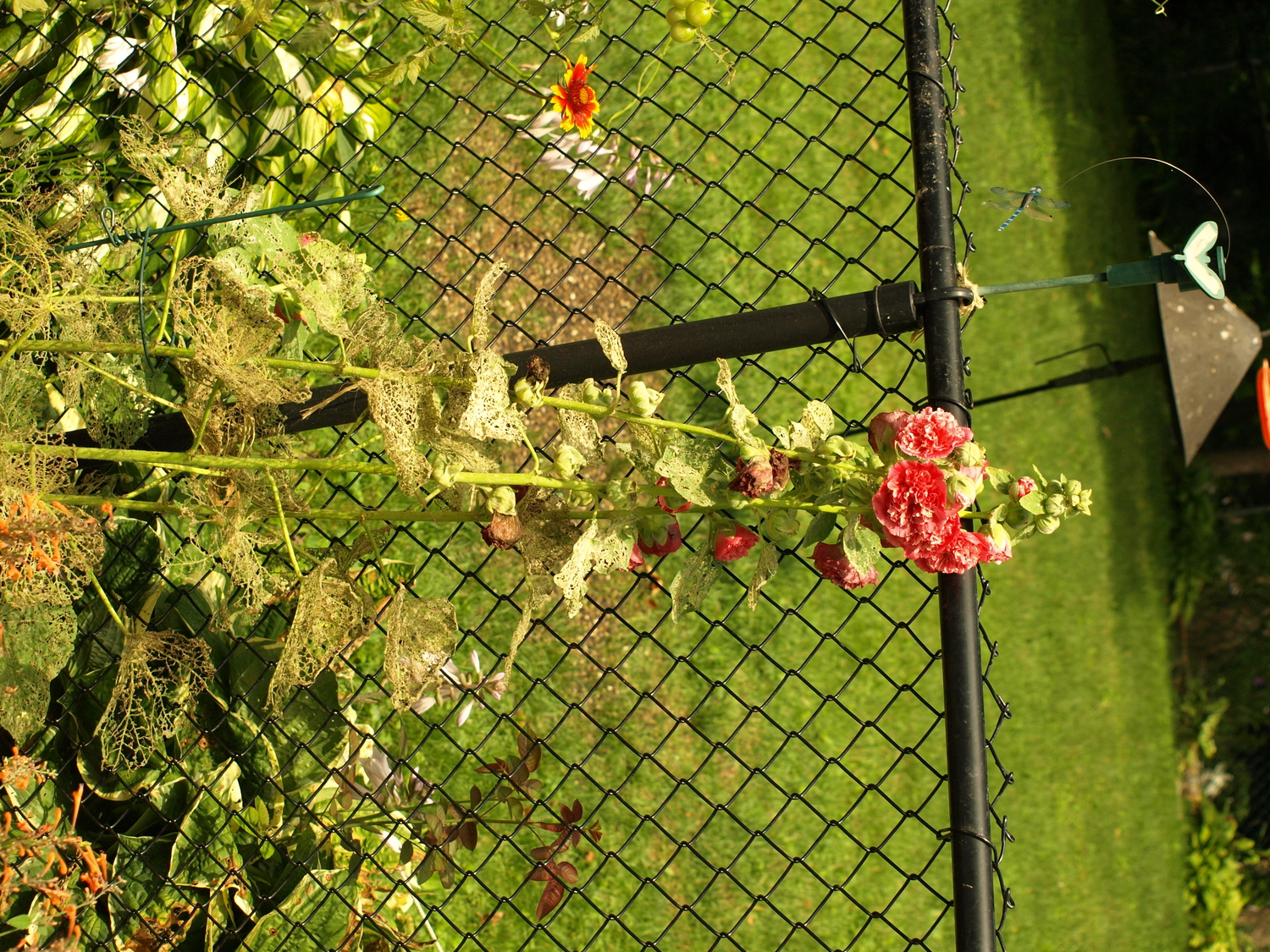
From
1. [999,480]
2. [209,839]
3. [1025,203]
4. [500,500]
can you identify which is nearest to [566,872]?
[209,839]

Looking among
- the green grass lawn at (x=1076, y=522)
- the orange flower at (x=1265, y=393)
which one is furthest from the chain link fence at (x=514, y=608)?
the orange flower at (x=1265, y=393)

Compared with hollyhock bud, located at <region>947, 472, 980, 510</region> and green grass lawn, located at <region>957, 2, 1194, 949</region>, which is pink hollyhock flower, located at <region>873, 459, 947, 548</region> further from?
green grass lawn, located at <region>957, 2, 1194, 949</region>

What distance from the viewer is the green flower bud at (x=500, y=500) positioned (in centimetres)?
86

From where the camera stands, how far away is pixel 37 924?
1166 mm

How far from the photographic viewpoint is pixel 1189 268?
931 mm

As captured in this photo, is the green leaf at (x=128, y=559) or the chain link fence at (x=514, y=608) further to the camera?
the green leaf at (x=128, y=559)

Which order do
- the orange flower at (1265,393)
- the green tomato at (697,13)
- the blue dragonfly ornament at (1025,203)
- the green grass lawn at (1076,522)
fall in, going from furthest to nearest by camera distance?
1. the green grass lawn at (1076,522)
2. the orange flower at (1265,393)
3. the green tomato at (697,13)
4. the blue dragonfly ornament at (1025,203)

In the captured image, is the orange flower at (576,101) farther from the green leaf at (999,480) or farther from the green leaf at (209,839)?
the green leaf at (209,839)

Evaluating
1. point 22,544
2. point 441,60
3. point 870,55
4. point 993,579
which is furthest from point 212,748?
point 870,55

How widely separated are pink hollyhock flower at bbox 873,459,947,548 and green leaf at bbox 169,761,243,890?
1.09m

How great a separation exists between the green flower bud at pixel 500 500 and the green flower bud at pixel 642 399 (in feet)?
0.45

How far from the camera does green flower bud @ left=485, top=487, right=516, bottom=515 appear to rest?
2.81ft

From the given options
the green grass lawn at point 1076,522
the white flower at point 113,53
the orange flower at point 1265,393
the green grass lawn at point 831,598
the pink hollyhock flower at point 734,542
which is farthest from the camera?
the green grass lawn at point 1076,522

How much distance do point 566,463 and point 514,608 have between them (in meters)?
1.39
